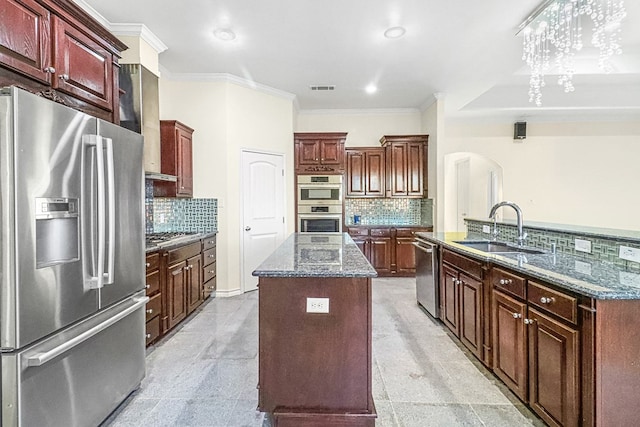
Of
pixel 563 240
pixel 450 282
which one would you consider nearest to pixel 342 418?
pixel 450 282

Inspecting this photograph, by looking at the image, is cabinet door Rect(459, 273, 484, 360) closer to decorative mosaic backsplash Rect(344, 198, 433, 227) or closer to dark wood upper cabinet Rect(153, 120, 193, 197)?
dark wood upper cabinet Rect(153, 120, 193, 197)

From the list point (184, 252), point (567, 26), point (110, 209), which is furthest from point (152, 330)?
point (567, 26)

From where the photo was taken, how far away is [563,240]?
232 cm

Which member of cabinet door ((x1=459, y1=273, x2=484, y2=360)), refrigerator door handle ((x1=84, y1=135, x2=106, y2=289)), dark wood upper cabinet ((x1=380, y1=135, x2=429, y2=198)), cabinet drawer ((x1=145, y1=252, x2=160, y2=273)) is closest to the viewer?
refrigerator door handle ((x1=84, y1=135, x2=106, y2=289))

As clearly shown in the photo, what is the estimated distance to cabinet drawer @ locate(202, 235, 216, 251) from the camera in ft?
12.9

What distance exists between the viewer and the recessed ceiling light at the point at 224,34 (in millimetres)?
3223

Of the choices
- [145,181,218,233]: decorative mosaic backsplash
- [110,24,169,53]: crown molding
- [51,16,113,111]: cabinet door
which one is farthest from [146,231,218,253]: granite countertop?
[110,24,169,53]: crown molding

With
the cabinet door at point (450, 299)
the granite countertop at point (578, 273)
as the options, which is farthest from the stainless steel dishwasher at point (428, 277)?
the granite countertop at point (578, 273)

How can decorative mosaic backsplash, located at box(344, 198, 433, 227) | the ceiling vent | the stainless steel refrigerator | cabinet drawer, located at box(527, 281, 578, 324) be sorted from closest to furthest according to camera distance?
the stainless steel refrigerator < cabinet drawer, located at box(527, 281, 578, 324) < the ceiling vent < decorative mosaic backsplash, located at box(344, 198, 433, 227)

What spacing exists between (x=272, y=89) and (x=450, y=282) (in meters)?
3.69

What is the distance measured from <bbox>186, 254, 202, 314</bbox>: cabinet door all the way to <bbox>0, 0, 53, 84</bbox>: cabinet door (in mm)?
2163

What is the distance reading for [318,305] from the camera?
67.7 inches

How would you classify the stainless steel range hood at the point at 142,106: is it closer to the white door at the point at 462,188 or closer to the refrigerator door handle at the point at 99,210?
the refrigerator door handle at the point at 99,210

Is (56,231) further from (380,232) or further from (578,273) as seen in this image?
(380,232)
